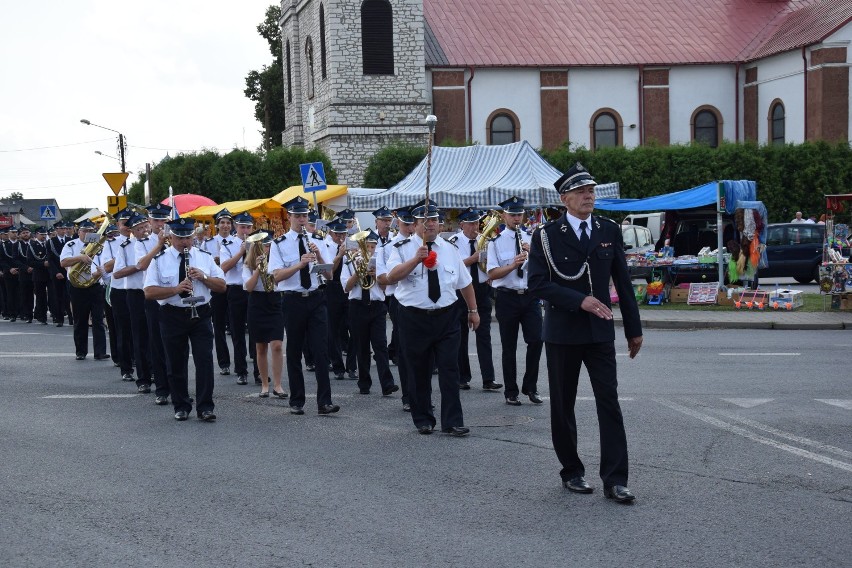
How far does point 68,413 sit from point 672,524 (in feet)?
23.1

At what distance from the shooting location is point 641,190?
4256 cm

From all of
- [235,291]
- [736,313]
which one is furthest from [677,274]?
[235,291]

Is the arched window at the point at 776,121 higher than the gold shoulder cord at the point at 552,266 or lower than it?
higher

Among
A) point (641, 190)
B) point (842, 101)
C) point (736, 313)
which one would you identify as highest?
point (842, 101)

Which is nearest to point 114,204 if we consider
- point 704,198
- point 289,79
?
point 704,198

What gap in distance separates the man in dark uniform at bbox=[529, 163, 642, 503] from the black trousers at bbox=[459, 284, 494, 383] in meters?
4.50

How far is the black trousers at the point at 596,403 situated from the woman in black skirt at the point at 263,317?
5248 mm

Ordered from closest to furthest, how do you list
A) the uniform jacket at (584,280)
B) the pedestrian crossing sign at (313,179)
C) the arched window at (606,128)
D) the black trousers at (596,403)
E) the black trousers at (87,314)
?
the black trousers at (596,403) < the uniform jacket at (584,280) < the black trousers at (87,314) < the pedestrian crossing sign at (313,179) < the arched window at (606,128)

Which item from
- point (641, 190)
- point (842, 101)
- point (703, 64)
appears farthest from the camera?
point (703, 64)

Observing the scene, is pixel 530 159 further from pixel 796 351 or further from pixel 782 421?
pixel 782 421

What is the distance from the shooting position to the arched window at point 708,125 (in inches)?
2088

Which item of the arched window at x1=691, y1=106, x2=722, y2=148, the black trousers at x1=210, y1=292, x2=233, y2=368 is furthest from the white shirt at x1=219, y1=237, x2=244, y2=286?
the arched window at x1=691, y1=106, x2=722, y2=148

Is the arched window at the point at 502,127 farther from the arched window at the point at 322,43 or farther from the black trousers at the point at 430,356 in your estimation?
the black trousers at the point at 430,356

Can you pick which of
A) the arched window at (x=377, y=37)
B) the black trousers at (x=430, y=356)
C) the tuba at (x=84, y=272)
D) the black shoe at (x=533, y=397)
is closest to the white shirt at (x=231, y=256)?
the tuba at (x=84, y=272)
